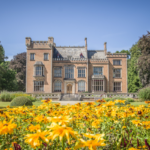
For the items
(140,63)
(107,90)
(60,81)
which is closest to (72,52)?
(60,81)

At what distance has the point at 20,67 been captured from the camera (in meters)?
38.2

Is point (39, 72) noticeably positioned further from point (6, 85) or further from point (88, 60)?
point (88, 60)

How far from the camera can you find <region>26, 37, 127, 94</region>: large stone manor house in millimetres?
29609

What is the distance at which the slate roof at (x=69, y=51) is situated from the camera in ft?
105

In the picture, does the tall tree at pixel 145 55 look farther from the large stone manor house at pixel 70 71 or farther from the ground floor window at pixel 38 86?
the ground floor window at pixel 38 86

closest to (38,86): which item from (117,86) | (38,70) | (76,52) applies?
(38,70)

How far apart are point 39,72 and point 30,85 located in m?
2.78

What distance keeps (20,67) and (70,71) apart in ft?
45.8

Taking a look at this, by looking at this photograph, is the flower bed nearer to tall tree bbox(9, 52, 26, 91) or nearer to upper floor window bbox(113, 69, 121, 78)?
upper floor window bbox(113, 69, 121, 78)

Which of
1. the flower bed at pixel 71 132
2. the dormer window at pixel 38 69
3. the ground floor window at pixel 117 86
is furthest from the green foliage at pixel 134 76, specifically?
the flower bed at pixel 71 132

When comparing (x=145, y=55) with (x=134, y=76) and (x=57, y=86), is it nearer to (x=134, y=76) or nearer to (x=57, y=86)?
(x=134, y=76)

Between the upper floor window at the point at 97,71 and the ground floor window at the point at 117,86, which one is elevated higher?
the upper floor window at the point at 97,71

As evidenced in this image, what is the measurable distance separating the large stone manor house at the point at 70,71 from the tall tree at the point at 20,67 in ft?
30.1

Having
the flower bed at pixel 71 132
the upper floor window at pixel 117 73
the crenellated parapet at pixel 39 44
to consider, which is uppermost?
the crenellated parapet at pixel 39 44
